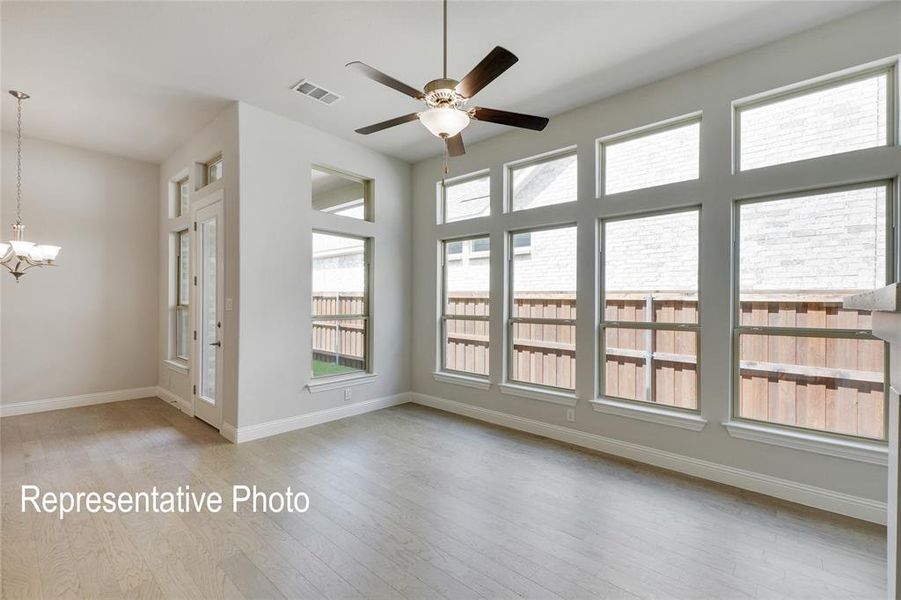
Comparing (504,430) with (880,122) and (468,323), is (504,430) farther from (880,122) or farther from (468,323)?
(880,122)

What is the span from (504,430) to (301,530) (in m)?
2.40

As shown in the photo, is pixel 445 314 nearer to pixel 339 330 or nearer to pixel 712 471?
pixel 339 330

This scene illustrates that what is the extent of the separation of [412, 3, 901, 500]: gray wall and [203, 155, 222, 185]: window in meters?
2.89

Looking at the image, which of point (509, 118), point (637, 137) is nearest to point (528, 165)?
point (637, 137)

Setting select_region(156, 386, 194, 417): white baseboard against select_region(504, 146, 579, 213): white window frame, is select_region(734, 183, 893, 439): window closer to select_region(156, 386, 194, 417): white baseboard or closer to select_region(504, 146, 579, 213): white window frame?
select_region(504, 146, 579, 213): white window frame

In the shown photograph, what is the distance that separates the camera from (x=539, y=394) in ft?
14.0

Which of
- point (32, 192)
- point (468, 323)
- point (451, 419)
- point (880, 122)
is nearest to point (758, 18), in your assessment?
point (880, 122)

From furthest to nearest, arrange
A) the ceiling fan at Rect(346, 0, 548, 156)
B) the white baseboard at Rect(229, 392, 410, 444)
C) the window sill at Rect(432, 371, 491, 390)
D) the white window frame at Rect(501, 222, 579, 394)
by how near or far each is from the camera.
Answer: the window sill at Rect(432, 371, 491, 390) < the white window frame at Rect(501, 222, 579, 394) < the white baseboard at Rect(229, 392, 410, 444) < the ceiling fan at Rect(346, 0, 548, 156)

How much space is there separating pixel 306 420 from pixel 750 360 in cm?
412

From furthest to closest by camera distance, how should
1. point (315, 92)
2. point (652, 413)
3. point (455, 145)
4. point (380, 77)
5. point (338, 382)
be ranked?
1. point (338, 382)
2. point (315, 92)
3. point (652, 413)
4. point (455, 145)
5. point (380, 77)

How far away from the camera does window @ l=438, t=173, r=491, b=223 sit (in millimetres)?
4921

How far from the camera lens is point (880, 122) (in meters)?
2.73

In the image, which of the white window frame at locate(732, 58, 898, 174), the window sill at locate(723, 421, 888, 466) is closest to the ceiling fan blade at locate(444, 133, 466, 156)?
the white window frame at locate(732, 58, 898, 174)

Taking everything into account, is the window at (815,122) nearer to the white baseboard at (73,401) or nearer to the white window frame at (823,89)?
the white window frame at (823,89)
